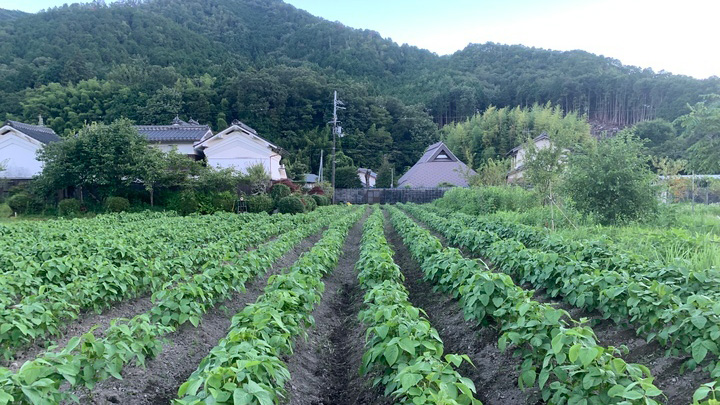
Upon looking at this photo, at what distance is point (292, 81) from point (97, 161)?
4245 cm

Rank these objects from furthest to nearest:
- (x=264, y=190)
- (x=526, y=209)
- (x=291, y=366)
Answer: (x=264, y=190)
(x=526, y=209)
(x=291, y=366)

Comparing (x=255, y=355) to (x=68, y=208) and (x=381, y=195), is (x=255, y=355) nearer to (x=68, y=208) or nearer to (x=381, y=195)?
(x=68, y=208)

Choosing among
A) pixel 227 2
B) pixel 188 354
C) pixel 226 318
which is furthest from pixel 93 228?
pixel 227 2

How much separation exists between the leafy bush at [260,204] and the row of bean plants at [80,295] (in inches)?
590

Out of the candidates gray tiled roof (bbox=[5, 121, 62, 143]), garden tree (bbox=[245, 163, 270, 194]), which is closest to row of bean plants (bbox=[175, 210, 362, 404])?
garden tree (bbox=[245, 163, 270, 194])

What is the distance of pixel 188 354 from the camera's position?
4.41m

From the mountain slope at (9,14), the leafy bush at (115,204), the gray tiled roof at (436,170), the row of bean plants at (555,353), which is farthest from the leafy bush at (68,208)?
the mountain slope at (9,14)

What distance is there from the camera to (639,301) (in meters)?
3.59

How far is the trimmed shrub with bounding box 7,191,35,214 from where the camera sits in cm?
2050

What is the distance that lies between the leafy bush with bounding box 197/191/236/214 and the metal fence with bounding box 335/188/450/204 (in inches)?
822

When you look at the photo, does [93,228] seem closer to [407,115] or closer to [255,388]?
[255,388]

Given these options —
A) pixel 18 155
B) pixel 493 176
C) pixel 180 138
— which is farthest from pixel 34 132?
pixel 493 176

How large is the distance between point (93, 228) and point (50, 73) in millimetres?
49401

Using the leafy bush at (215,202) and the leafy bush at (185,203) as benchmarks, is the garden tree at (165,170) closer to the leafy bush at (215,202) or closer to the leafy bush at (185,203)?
the leafy bush at (185,203)
